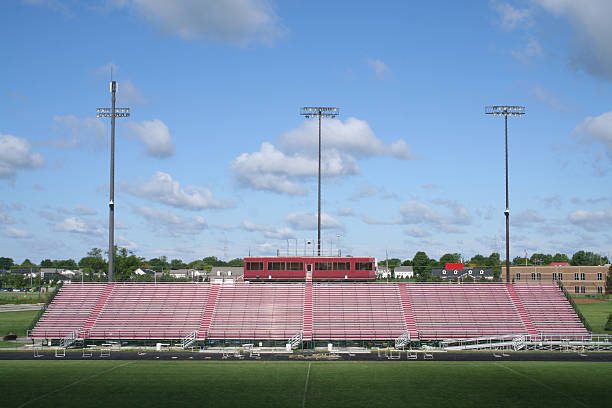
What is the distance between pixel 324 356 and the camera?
150 ft

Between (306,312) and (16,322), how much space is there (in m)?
36.2

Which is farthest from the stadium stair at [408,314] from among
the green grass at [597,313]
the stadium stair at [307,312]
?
the green grass at [597,313]

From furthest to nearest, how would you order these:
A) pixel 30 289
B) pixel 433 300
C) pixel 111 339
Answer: pixel 30 289 < pixel 433 300 < pixel 111 339

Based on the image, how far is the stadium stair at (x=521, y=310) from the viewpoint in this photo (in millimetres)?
54347

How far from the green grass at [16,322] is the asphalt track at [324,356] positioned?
40.8 ft

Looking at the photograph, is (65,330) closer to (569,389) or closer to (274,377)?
(274,377)

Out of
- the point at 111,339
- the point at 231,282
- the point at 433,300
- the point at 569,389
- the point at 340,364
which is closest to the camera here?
the point at 569,389

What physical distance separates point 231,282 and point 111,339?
14.9 metres

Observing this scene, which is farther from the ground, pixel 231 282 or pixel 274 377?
pixel 231 282

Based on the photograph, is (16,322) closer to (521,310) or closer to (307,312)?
(307,312)

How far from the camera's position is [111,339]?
5334cm

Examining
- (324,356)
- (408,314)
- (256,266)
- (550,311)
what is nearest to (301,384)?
(324,356)

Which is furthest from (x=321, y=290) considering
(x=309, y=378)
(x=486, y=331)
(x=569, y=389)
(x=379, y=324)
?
(x=569, y=389)

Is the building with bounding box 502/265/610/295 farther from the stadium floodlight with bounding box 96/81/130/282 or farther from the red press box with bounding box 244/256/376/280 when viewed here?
the stadium floodlight with bounding box 96/81/130/282
